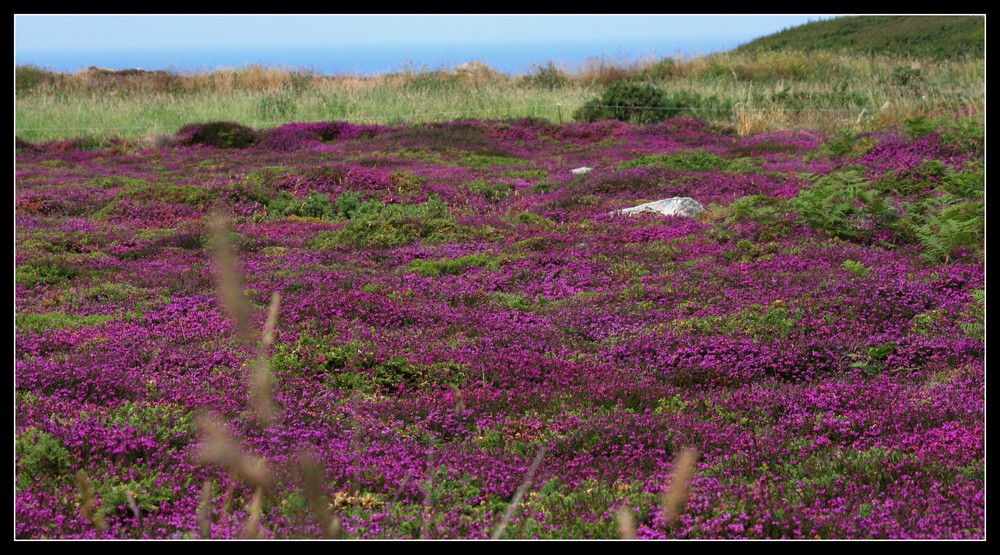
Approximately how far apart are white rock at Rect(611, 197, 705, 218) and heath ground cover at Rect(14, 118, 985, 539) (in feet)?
1.35

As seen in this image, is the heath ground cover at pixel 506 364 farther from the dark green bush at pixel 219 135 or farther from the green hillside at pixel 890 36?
the green hillside at pixel 890 36

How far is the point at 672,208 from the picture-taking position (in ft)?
43.1

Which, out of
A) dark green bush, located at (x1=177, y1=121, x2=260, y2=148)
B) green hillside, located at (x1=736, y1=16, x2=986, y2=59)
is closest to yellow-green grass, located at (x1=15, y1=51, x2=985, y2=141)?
dark green bush, located at (x1=177, y1=121, x2=260, y2=148)

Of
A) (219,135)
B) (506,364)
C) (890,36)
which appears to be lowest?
(506,364)

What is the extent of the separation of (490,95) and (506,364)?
2678cm

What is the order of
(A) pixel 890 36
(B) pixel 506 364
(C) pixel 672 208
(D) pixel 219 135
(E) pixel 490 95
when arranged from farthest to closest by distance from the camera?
1. (A) pixel 890 36
2. (E) pixel 490 95
3. (D) pixel 219 135
4. (C) pixel 672 208
5. (B) pixel 506 364

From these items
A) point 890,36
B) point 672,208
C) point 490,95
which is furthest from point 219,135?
point 890,36

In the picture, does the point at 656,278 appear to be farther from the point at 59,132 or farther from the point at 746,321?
the point at 59,132

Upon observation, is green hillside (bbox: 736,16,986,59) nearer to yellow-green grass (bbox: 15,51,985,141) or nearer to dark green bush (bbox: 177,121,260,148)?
yellow-green grass (bbox: 15,51,985,141)

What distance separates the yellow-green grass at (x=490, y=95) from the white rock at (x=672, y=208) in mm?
11523

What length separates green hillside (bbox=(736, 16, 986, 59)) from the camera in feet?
172

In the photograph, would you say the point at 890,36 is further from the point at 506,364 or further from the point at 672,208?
the point at 506,364

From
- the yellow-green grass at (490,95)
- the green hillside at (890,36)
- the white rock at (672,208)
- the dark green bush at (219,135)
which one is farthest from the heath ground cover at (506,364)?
the green hillside at (890,36)

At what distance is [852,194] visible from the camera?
1141 centimetres
